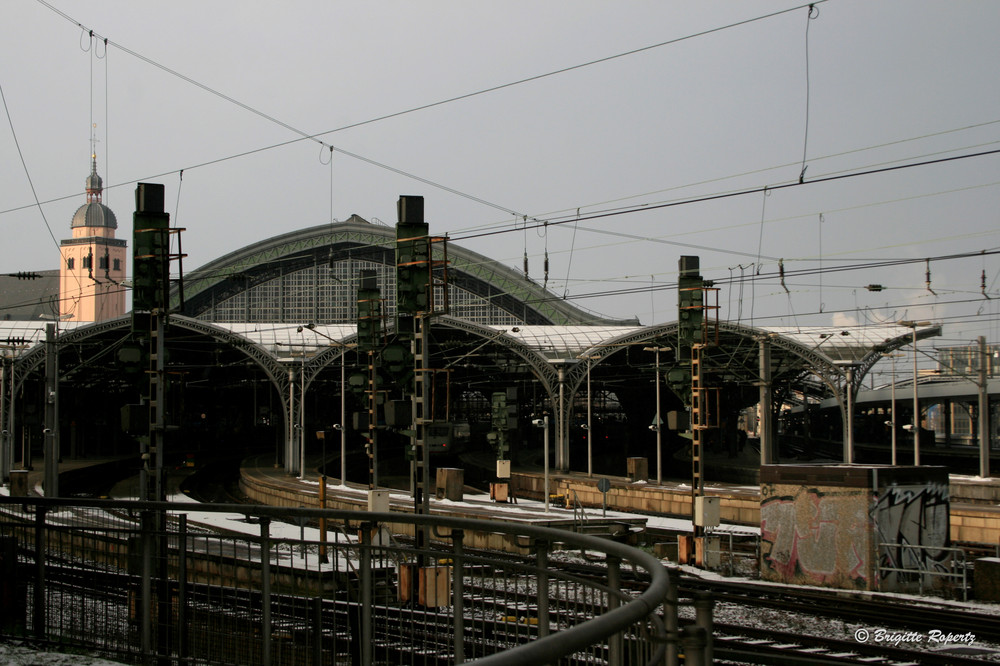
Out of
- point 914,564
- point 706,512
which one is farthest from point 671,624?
point 706,512

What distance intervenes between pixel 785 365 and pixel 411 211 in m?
40.4

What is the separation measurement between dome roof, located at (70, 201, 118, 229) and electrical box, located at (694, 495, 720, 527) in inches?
5029

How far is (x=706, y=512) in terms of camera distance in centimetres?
2244

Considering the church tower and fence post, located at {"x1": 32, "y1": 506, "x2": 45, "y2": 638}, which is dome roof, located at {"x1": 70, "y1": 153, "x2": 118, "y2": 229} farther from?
fence post, located at {"x1": 32, "y1": 506, "x2": 45, "y2": 638}

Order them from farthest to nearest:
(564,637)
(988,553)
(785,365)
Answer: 1. (785,365)
2. (988,553)
3. (564,637)

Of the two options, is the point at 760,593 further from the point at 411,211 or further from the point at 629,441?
the point at 629,441

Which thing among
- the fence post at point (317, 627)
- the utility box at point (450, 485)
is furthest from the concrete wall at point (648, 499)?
the fence post at point (317, 627)

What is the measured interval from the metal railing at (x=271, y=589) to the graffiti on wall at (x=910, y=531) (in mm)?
13449

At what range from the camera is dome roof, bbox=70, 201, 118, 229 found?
134m

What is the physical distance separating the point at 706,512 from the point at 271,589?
1708 cm

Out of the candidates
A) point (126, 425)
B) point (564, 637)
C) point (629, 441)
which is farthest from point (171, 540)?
point (629, 441)

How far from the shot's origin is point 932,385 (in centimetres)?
7819

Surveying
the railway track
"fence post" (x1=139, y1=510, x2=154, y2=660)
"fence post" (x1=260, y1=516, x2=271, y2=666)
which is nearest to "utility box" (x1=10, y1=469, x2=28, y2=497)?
the railway track

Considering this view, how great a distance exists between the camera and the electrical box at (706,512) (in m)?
22.3
